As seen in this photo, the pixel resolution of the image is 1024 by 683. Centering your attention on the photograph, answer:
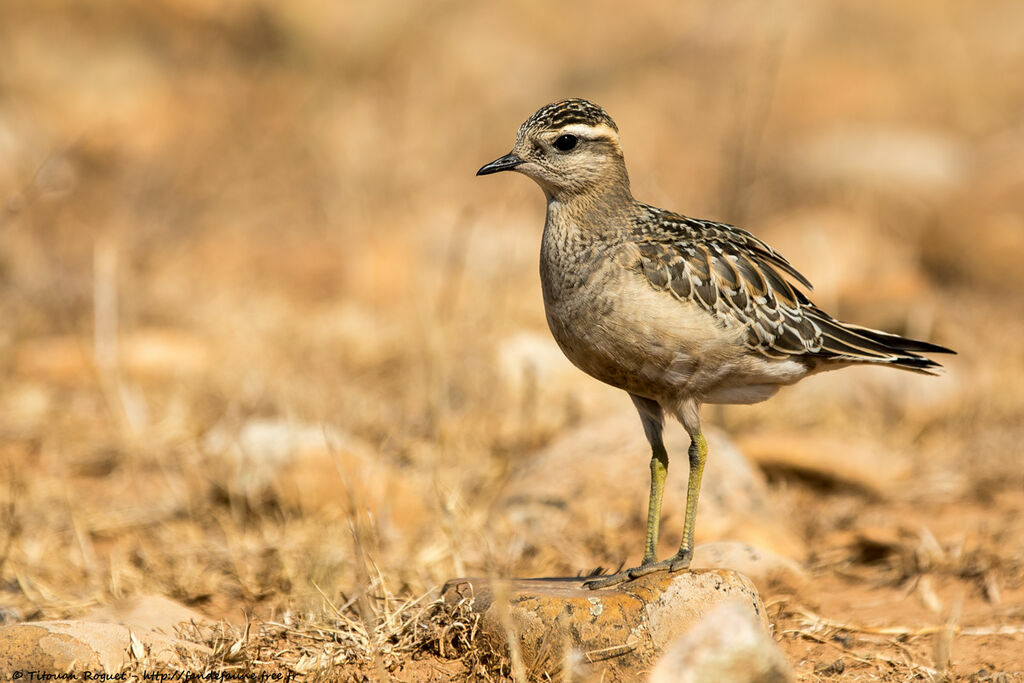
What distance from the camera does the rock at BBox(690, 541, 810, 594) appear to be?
612cm

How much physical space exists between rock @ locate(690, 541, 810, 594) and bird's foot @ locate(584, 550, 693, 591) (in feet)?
2.75

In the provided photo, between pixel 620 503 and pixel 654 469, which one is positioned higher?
pixel 654 469

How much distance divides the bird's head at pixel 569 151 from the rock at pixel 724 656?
249 cm

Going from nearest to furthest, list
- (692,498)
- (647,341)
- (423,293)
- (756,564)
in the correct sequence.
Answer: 1. (647,341)
2. (692,498)
3. (756,564)
4. (423,293)

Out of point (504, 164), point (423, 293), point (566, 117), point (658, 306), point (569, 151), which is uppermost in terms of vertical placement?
point (566, 117)

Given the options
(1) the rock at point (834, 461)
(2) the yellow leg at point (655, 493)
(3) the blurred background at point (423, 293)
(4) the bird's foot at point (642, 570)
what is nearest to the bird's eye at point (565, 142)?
(2) the yellow leg at point (655, 493)

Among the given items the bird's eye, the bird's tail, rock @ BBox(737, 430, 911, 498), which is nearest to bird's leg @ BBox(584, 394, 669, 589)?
the bird's tail

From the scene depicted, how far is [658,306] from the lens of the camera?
500cm

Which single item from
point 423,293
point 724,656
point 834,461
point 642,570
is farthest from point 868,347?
point 423,293

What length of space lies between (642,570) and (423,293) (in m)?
4.29

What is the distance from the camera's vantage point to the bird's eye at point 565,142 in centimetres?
552

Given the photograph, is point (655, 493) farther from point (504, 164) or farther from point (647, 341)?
point (504, 164)

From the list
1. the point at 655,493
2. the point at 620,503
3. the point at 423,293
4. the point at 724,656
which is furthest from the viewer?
the point at 423,293

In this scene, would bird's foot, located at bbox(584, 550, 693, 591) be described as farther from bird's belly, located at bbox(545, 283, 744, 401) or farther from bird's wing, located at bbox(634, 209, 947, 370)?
bird's wing, located at bbox(634, 209, 947, 370)
